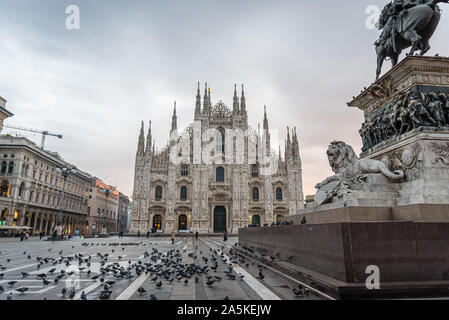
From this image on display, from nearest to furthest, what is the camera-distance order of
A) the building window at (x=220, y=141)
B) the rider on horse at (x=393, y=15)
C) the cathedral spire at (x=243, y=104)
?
1. the rider on horse at (x=393, y=15)
2. the building window at (x=220, y=141)
3. the cathedral spire at (x=243, y=104)


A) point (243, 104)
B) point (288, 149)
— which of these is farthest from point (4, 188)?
point (288, 149)

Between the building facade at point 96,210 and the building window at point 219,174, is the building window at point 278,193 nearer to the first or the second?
the building window at point 219,174

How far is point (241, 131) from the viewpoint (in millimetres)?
38875

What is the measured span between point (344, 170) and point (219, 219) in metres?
33.4

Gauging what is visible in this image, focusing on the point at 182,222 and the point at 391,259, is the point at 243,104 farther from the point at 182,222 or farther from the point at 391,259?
the point at 391,259

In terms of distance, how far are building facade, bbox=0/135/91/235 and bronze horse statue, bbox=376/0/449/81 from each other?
32330 mm

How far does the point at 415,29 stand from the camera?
5.42m

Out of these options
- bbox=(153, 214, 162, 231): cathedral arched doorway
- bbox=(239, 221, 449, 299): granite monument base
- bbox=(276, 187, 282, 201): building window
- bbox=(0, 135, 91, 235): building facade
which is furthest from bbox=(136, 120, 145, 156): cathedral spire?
bbox=(239, 221, 449, 299): granite monument base

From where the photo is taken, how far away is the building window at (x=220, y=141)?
1547 inches

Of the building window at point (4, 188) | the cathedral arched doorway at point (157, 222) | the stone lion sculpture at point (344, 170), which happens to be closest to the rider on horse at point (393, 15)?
the stone lion sculpture at point (344, 170)

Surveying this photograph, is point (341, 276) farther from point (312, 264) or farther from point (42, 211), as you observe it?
point (42, 211)

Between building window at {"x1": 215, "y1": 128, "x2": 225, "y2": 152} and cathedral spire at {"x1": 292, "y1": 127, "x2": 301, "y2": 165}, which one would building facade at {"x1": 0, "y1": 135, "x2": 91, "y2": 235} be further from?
cathedral spire at {"x1": 292, "y1": 127, "x2": 301, "y2": 165}

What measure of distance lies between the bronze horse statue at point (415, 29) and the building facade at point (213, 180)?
3125 cm

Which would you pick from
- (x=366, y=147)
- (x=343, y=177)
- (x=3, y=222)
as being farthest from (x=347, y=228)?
(x=3, y=222)
